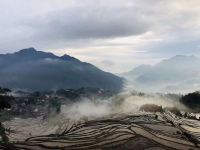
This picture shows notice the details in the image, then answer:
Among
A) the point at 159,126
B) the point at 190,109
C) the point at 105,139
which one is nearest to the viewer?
the point at 105,139

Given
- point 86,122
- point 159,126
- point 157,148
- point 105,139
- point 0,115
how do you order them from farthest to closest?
point 0,115 → point 86,122 → point 159,126 → point 105,139 → point 157,148

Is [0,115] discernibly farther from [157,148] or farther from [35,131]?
[157,148]

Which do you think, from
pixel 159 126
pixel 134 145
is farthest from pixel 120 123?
pixel 134 145

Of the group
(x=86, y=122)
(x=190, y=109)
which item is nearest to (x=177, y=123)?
(x=86, y=122)

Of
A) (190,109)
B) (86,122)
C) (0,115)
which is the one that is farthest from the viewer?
(190,109)

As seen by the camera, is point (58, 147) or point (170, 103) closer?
point (58, 147)

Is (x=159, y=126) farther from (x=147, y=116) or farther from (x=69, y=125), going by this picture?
(x=69, y=125)
